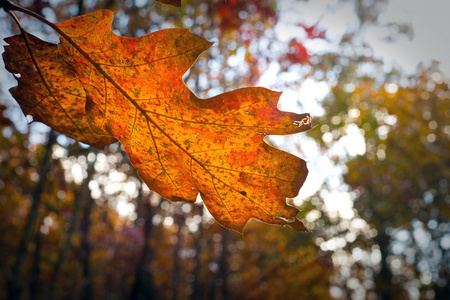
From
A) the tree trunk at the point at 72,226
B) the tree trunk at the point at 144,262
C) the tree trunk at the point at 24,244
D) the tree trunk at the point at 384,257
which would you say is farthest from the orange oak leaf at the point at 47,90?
the tree trunk at the point at 384,257

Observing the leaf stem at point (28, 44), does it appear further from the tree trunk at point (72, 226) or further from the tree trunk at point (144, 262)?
the tree trunk at point (144, 262)

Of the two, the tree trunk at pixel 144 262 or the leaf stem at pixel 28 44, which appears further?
the tree trunk at pixel 144 262

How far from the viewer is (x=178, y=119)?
0.75 meters

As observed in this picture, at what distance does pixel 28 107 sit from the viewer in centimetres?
84

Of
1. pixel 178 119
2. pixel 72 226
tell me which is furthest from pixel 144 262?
pixel 178 119

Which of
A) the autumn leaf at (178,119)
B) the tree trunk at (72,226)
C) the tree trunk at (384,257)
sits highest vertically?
the autumn leaf at (178,119)

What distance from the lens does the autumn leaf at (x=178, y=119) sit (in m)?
0.69

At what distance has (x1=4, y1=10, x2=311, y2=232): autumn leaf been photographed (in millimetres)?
686

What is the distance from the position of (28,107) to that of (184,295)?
19772mm

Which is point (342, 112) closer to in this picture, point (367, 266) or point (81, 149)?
point (81, 149)

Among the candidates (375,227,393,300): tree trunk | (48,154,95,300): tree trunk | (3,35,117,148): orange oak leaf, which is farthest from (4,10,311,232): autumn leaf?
(375,227,393,300): tree trunk

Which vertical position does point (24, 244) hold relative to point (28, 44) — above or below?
below

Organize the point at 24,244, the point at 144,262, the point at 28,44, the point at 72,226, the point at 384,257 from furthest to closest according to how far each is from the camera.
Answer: the point at 384,257
the point at 144,262
the point at 72,226
the point at 24,244
the point at 28,44

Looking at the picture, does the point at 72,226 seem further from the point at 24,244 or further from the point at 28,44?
the point at 28,44
